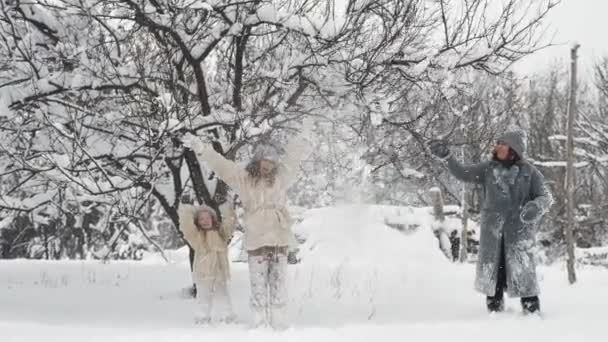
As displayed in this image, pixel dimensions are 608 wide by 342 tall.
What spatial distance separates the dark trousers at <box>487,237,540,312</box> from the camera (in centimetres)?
504

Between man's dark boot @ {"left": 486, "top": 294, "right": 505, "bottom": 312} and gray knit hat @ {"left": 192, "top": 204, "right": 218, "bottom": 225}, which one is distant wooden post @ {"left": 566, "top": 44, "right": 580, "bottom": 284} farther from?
gray knit hat @ {"left": 192, "top": 204, "right": 218, "bottom": 225}

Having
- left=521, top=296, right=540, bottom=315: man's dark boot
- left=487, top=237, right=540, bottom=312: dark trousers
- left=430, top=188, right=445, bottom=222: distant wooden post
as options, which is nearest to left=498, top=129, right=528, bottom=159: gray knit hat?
left=487, top=237, right=540, bottom=312: dark trousers

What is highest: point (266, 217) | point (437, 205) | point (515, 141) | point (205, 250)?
point (515, 141)

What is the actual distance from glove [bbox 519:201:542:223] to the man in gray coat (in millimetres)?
17

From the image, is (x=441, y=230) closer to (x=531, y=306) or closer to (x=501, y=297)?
(x=501, y=297)

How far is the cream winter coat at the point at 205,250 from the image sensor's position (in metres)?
5.33

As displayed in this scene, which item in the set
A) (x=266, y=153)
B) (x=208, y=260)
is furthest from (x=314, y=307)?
(x=266, y=153)

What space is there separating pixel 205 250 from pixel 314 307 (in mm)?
1310

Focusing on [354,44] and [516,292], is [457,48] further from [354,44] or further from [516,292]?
[516,292]

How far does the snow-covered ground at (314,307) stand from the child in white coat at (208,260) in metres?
0.31

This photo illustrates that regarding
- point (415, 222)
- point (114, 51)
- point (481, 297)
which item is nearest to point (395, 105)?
point (481, 297)

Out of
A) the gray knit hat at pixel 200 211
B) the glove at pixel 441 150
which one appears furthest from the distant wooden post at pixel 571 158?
the gray knit hat at pixel 200 211

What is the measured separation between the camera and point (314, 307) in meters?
6.01

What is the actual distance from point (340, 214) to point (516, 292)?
888cm
